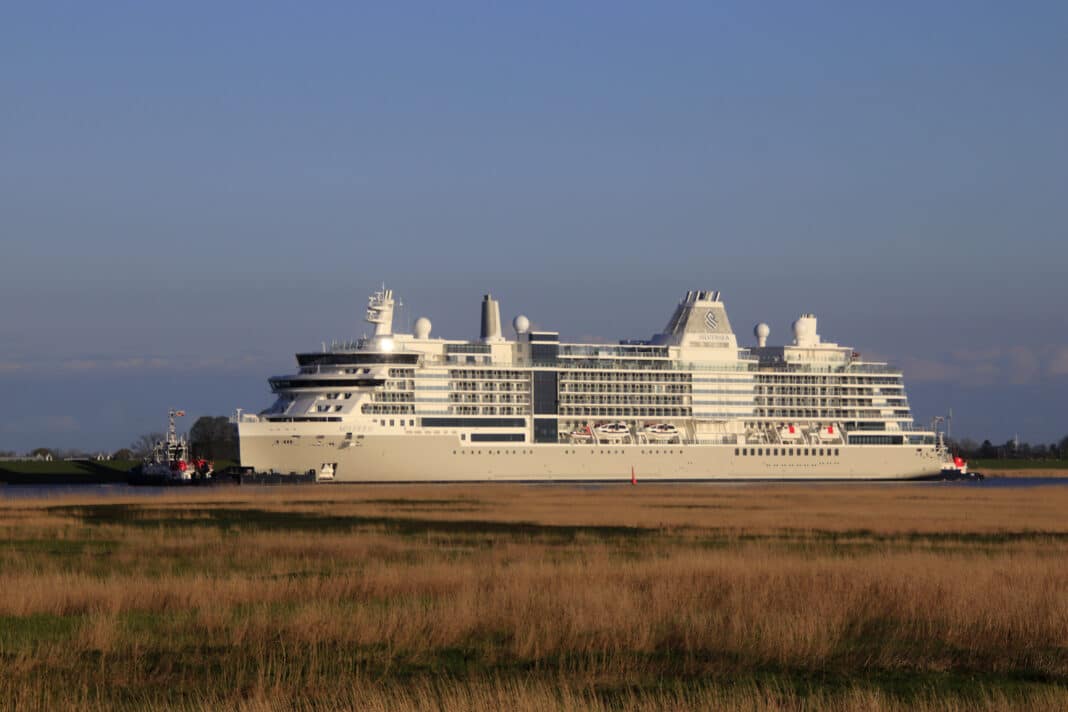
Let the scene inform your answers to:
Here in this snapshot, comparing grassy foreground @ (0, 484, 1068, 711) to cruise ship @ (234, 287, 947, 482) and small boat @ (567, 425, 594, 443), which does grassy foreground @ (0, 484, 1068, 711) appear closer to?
cruise ship @ (234, 287, 947, 482)

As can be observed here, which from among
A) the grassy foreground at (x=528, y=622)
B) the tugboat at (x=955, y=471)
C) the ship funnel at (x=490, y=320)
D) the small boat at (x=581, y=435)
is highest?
the ship funnel at (x=490, y=320)

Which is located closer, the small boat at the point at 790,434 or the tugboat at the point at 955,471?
the small boat at the point at 790,434

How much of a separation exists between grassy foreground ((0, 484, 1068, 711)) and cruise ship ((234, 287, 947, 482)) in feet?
208

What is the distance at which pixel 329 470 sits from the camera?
106938 millimetres

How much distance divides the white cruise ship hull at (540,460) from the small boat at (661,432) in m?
1.14

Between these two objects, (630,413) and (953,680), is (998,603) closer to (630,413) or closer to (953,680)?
(953,680)

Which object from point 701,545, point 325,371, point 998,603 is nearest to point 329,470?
point 325,371

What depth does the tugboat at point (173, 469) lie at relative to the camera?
112 meters

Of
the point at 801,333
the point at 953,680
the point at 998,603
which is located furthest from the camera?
the point at 801,333

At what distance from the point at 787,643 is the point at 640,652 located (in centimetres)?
236

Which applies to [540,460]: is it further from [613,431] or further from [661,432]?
[661,432]

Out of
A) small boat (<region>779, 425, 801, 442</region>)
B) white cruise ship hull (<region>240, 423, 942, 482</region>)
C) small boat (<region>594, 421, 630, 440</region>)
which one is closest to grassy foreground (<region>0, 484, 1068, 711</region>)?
white cruise ship hull (<region>240, 423, 942, 482</region>)

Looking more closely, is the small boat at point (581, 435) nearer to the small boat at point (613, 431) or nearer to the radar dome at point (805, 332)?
the small boat at point (613, 431)

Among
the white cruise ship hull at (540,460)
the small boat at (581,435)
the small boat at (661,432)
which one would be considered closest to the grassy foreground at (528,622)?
the white cruise ship hull at (540,460)
